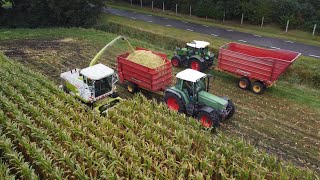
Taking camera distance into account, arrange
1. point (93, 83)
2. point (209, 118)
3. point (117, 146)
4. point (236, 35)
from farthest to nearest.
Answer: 1. point (236, 35)
2. point (93, 83)
3. point (209, 118)
4. point (117, 146)

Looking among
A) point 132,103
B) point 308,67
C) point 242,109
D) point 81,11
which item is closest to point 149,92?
point 132,103

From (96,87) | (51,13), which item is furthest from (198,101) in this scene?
(51,13)

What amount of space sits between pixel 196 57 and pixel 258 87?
4.15 metres

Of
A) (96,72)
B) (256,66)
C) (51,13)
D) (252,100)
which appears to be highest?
(51,13)

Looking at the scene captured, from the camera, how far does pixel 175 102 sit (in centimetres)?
1425

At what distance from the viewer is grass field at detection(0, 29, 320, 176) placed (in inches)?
498

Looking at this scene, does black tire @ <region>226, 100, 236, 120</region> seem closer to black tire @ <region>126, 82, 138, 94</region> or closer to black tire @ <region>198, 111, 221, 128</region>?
black tire @ <region>198, 111, 221, 128</region>

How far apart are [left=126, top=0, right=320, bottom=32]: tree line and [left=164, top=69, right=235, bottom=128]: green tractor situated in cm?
1944

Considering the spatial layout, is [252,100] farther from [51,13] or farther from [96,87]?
[51,13]

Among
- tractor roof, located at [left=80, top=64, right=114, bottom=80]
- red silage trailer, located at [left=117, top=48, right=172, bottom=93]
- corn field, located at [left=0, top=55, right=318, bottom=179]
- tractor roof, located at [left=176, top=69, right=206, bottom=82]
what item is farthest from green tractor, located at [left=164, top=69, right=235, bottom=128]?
tractor roof, located at [left=80, top=64, right=114, bottom=80]

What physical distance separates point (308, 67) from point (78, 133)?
15122mm

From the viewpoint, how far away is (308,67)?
64.2 ft

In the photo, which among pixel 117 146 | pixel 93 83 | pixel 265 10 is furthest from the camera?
pixel 265 10

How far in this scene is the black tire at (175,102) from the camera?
13836mm
